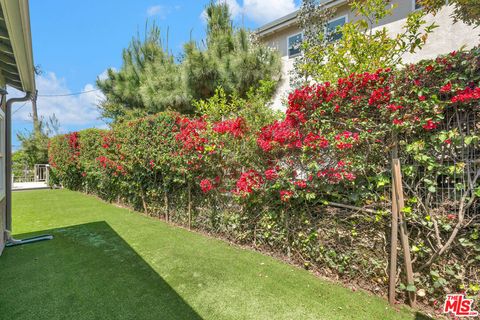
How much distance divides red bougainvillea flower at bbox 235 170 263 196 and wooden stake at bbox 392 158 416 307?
1952mm

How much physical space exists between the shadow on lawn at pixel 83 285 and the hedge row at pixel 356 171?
1884mm

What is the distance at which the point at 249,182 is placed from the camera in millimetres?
4062

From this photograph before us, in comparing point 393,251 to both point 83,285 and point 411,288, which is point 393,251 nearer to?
point 411,288

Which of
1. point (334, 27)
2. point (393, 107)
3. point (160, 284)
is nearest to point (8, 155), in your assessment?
point (160, 284)

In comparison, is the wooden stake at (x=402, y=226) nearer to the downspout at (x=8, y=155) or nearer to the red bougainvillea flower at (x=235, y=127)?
the red bougainvillea flower at (x=235, y=127)

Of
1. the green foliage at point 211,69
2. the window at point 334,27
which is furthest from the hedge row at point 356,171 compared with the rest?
the window at point 334,27

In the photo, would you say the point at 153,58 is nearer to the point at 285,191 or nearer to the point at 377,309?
the point at 285,191

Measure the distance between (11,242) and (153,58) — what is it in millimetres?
11611

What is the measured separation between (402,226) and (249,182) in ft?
7.29

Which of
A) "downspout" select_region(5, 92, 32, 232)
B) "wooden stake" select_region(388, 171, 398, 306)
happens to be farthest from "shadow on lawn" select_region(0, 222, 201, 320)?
"wooden stake" select_region(388, 171, 398, 306)

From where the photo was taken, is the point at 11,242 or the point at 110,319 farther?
the point at 11,242

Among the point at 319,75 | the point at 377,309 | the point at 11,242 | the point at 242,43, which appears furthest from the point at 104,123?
the point at 377,309

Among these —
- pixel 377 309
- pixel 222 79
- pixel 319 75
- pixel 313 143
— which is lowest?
pixel 377 309

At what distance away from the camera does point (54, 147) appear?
43.4ft
